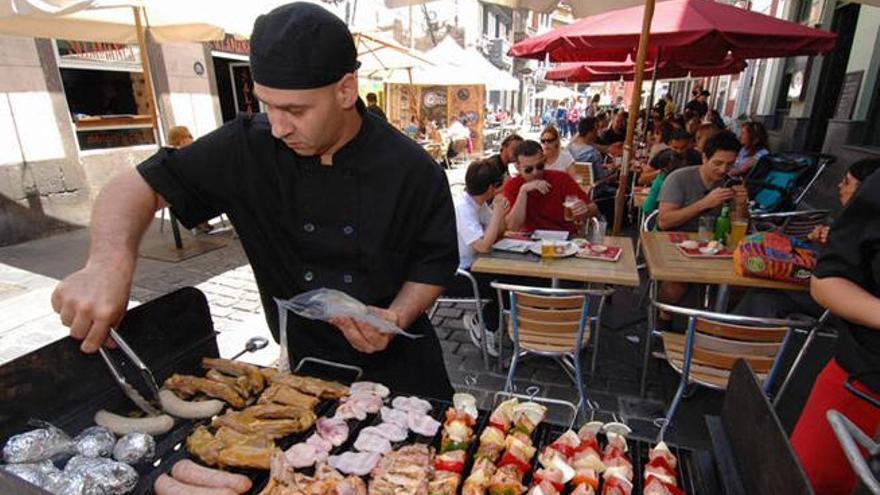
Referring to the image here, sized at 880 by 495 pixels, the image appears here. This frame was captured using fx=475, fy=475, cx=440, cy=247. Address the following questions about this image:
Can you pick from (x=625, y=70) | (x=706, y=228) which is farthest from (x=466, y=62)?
(x=706, y=228)

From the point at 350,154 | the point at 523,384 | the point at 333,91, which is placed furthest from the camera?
the point at 523,384

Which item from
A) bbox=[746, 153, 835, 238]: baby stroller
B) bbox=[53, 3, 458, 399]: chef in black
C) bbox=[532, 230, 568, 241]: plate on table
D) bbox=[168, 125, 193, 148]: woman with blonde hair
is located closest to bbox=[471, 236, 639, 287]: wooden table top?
bbox=[532, 230, 568, 241]: plate on table

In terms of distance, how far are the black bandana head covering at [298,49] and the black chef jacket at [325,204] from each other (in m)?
0.34

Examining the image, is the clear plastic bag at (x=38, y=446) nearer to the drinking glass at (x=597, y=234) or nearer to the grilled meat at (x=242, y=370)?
the grilled meat at (x=242, y=370)

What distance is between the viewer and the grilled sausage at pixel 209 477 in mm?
1322

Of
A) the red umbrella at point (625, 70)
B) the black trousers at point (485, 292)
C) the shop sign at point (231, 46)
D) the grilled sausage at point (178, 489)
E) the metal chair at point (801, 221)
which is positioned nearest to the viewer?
the grilled sausage at point (178, 489)

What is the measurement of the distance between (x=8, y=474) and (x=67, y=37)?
630 cm

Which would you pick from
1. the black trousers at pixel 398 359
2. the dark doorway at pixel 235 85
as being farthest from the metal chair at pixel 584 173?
the dark doorway at pixel 235 85

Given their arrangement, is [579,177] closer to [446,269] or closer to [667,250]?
[667,250]

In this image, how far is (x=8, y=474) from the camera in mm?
1116

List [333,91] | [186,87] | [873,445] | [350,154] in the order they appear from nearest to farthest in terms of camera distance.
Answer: [873,445] < [333,91] < [350,154] < [186,87]

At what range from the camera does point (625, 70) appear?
11055 millimetres

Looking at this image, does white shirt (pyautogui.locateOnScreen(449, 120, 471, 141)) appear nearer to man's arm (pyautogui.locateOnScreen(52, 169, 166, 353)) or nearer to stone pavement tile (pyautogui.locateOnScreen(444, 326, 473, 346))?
stone pavement tile (pyautogui.locateOnScreen(444, 326, 473, 346))

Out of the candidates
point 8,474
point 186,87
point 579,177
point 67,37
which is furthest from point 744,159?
point 186,87
